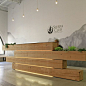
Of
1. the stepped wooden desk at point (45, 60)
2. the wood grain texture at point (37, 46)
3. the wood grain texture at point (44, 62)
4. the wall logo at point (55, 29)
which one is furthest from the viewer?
the wall logo at point (55, 29)

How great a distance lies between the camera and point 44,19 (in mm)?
8727

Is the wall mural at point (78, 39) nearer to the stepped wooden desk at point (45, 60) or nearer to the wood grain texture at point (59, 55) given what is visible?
the stepped wooden desk at point (45, 60)

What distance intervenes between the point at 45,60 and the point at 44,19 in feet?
15.1

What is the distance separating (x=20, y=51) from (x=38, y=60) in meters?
1.31

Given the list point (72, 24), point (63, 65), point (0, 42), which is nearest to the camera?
point (63, 65)

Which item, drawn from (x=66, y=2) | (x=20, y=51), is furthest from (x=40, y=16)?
(x=20, y=51)

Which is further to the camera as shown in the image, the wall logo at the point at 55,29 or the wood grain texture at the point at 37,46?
the wall logo at the point at 55,29

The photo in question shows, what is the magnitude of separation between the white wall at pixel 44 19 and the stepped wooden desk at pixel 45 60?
2973 mm

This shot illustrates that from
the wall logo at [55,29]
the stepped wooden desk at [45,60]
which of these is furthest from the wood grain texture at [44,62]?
the wall logo at [55,29]

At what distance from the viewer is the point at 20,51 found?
591 centimetres

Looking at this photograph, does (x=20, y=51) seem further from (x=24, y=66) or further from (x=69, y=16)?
(x=69, y=16)

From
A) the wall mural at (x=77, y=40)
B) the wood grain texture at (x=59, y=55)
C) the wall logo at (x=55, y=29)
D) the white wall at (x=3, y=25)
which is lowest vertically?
the wood grain texture at (x=59, y=55)

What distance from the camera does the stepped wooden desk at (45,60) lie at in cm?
399

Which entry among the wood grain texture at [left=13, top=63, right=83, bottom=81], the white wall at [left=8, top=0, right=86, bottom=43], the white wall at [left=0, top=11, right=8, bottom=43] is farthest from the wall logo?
the white wall at [left=0, top=11, right=8, bottom=43]
